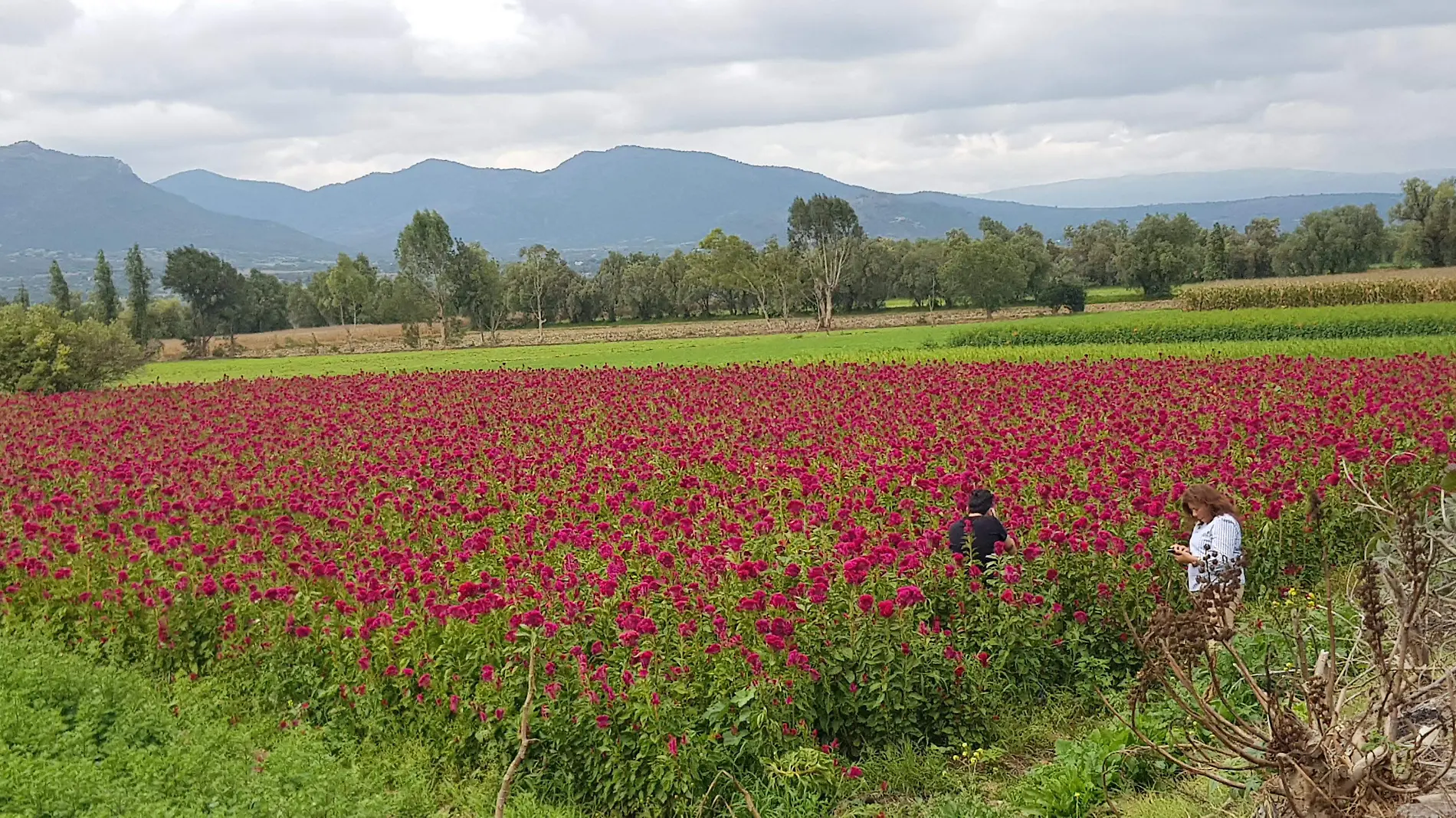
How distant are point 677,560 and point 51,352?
33118 mm

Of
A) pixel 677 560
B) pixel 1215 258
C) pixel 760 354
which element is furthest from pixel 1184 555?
pixel 1215 258

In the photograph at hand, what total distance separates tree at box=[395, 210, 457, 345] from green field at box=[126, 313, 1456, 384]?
27906 mm

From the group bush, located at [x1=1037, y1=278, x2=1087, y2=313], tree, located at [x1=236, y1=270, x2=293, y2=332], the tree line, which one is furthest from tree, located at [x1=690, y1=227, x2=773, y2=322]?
tree, located at [x1=236, y1=270, x2=293, y2=332]

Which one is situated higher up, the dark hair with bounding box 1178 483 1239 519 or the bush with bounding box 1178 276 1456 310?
the dark hair with bounding box 1178 483 1239 519

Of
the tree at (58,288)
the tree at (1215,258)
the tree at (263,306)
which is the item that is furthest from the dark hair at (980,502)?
the tree at (263,306)

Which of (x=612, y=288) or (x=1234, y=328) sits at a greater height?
(x=612, y=288)

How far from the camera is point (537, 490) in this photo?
11.5 m

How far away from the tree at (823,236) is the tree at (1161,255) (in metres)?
27.3

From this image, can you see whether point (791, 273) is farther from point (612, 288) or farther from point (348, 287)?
point (348, 287)

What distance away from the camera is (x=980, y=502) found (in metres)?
8.02

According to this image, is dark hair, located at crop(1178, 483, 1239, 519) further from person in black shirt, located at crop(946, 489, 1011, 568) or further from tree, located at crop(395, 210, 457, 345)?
tree, located at crop(395, 210, 457, 345)

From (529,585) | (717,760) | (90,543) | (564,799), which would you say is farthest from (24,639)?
(717,760)

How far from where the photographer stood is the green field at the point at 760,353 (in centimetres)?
2973

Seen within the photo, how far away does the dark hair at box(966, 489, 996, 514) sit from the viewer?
8023 mm
